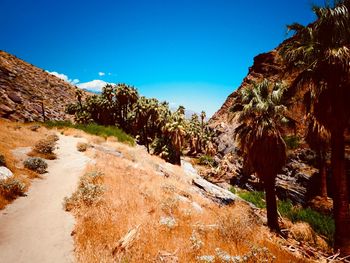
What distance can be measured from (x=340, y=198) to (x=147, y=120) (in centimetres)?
4482

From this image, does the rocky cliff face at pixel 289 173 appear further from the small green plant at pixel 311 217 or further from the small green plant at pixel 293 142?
the small green plant at pixel 311 217

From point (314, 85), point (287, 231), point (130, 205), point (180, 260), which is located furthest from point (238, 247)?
point (287, 231)

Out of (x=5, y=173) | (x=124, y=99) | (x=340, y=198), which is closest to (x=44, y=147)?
(x=5, y=173)

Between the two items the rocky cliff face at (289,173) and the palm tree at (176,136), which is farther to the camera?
the palm tree at (176,136)

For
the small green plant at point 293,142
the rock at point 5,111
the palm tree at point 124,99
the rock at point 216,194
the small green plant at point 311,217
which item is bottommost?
the small green plant at point 311,217

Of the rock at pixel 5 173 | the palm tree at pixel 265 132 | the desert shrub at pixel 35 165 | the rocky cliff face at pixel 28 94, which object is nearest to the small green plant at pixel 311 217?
the palm tree at pixel 265 132

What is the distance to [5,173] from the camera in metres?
9.81

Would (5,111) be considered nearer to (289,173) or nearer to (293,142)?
(289,173)

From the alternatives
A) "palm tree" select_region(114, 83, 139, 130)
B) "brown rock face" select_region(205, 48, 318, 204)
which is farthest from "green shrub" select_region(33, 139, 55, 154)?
"palm tree" select_region(114, 83, 139, 130)

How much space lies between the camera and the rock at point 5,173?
941 centimetres

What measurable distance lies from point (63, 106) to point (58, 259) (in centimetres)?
7604

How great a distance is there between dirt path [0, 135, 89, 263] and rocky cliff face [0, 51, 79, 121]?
35.4 meters

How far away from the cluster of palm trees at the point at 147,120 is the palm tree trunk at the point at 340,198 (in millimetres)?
33765

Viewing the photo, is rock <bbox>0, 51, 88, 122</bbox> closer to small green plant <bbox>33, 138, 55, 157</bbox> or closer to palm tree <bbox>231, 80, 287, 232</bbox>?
small green plant <bbox>33, 138, 55, 157</bbox>
